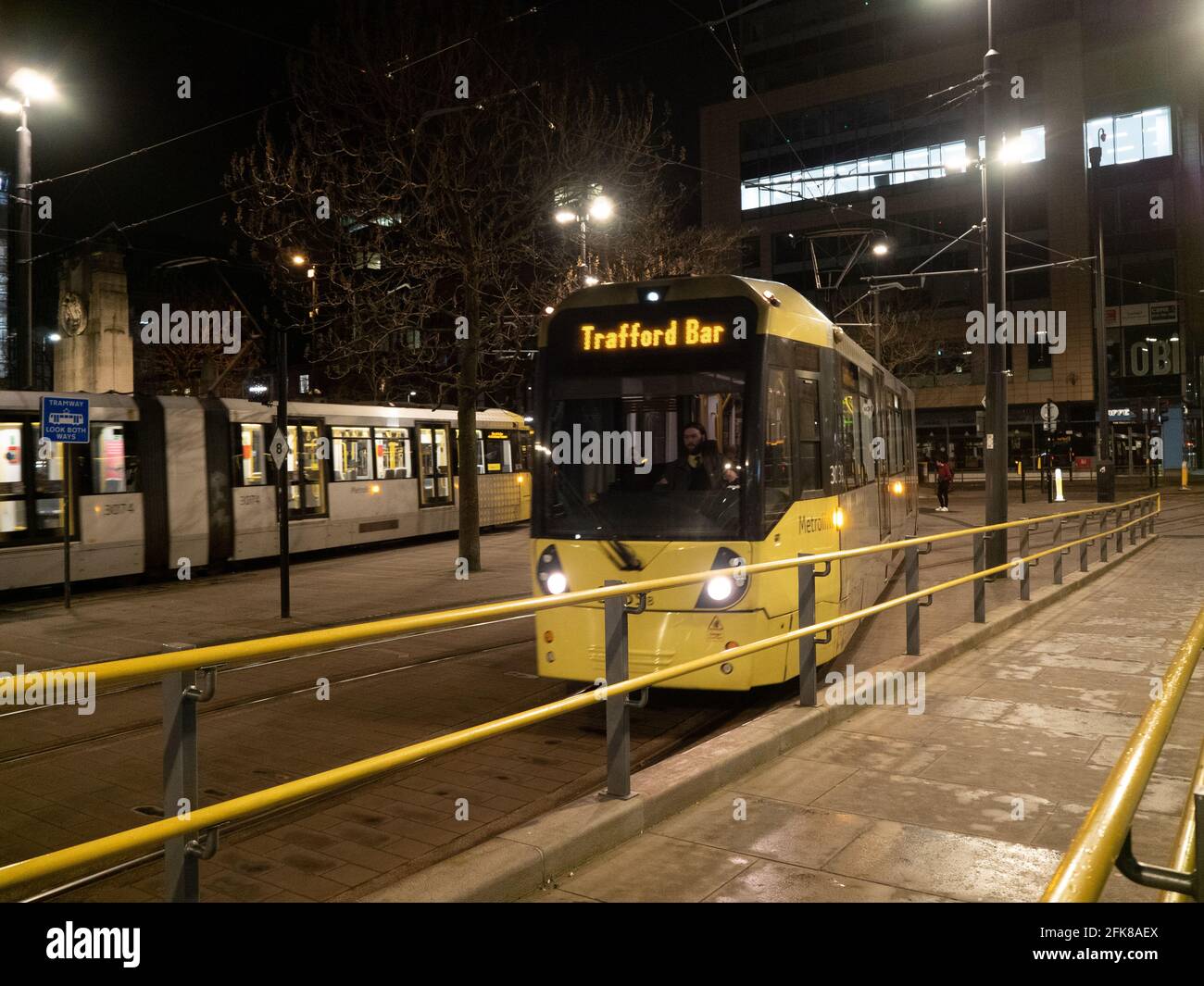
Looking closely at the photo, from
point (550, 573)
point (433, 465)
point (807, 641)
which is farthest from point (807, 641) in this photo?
point (433, 465)

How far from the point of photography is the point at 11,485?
45.6 ft

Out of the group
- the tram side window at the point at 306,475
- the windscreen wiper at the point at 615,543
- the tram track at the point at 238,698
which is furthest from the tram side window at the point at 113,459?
the windscreen wiper at the point at 615,543

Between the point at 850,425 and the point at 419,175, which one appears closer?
the point at 850,425

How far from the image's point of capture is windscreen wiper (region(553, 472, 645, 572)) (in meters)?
7.00

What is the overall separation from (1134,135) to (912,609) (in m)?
53.5

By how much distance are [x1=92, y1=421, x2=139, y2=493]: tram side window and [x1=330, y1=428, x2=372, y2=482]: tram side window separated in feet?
14.1

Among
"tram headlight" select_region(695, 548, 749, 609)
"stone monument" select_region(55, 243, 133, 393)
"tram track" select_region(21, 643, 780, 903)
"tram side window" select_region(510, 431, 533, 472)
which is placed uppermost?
"stone monument" select_region(55, 243, 133, 393)

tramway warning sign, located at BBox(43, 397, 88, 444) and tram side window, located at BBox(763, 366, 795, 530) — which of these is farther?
tramway warning sign, located at BBox(43, 397, 88, 444)

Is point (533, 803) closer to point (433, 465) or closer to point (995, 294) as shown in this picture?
point (995, 294)

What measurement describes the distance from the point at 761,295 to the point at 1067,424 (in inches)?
1964

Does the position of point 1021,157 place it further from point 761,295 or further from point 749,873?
point 749,873

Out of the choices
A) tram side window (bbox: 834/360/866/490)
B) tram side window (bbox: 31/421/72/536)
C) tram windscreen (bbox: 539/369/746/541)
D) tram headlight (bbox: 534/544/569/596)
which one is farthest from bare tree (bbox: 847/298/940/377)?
tram headlight (bbox: 534/544/569/596)

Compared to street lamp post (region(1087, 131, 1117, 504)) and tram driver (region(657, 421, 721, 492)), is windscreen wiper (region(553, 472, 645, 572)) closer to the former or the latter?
tram driver (region(657, 421, 721, 492))

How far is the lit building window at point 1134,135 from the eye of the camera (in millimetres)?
50656
